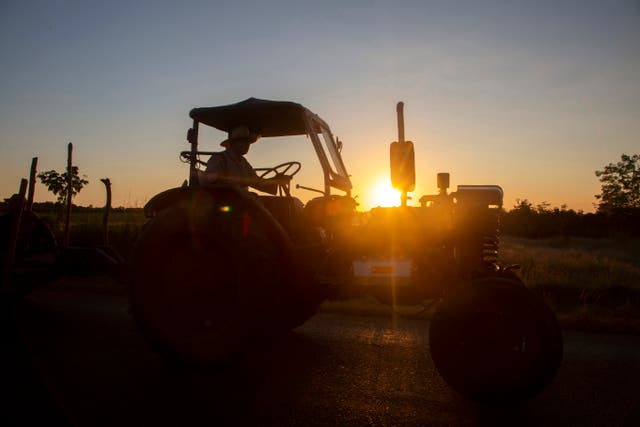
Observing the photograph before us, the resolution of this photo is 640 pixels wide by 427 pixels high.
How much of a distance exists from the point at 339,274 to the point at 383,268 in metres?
0.37

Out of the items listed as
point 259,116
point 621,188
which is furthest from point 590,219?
point 259,116

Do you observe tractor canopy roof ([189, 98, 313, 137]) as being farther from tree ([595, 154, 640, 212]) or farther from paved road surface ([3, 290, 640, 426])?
tree ([595, 154, 640, 212])

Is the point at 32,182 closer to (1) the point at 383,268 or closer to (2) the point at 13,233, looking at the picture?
Result: (2) the point at 13,233

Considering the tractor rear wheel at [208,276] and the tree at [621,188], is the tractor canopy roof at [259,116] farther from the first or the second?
the tree at [621,188]

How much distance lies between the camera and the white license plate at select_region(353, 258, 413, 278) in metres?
3.33

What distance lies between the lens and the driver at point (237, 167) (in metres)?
3.99

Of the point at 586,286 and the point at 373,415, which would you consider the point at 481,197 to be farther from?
the point at 586,286

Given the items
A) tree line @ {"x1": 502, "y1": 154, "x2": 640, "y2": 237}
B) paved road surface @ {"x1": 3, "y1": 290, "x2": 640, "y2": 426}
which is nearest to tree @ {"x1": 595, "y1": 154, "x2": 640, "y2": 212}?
tree line @ {"x1": 502, "y1": 154, "x2": 640, "y2": 237}

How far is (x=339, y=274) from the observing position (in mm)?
3541

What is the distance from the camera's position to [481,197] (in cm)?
352

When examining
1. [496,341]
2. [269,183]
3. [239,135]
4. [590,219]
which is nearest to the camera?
[496,341]

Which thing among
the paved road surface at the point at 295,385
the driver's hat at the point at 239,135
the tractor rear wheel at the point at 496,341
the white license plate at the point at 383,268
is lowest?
the paved road surface at the point at 295,385

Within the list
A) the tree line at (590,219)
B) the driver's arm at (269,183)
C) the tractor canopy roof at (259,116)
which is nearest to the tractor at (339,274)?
the driver's arm at (269,183)

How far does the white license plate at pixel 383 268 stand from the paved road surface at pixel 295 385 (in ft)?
2.56
